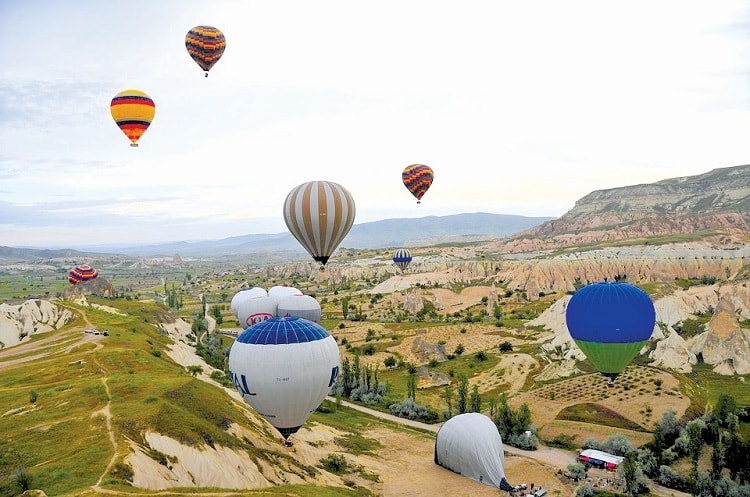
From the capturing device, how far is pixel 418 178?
80.9 meters

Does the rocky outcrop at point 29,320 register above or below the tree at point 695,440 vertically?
above

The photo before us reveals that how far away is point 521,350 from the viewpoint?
8288cm

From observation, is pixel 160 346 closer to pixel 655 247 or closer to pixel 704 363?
pixel 704 363

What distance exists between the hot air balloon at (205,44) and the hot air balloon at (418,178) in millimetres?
30889

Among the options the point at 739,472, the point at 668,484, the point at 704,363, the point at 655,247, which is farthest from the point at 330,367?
the point at 655,247

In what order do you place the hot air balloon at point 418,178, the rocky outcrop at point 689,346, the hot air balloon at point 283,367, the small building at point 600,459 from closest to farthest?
the hot air balloon at point 283,367, the small building at point 600,459, the rocky outcrop at point 689,346, the hot air balloon at point 418,178

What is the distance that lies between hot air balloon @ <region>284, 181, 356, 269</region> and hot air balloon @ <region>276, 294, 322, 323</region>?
23.8 meters

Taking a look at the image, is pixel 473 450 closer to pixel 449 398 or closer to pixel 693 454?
pixel 449 398

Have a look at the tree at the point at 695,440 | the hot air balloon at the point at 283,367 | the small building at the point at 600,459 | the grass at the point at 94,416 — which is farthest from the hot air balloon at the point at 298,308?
the tree at the point at 695,440

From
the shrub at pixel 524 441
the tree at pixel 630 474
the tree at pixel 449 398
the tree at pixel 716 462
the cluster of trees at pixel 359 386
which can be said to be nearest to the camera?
the tree at pixel 630 474

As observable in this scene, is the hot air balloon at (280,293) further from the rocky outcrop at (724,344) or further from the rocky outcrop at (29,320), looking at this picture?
the rocky outcrop at (724,344)

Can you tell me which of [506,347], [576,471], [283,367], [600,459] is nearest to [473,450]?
[576,471]

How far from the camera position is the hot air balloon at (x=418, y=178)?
3182 inches

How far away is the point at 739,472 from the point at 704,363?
33423mm
